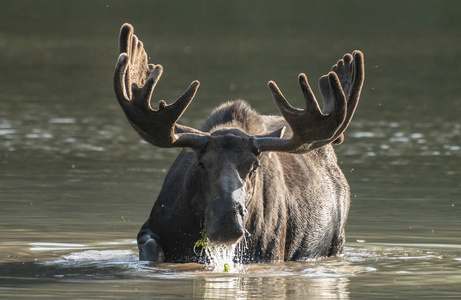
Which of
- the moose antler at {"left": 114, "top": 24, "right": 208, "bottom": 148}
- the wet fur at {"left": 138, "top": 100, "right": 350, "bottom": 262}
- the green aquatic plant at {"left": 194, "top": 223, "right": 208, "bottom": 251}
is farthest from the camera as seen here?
the wet fur at {"left": 138, "top": 100, "right": 350, "bottom": 262}

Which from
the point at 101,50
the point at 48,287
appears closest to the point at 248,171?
the point at 48,287

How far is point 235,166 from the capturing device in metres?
10.7

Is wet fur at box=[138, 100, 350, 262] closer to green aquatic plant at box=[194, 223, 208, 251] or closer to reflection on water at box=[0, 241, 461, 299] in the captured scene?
green aquatic plant at box=[194, 223, 208, 251]

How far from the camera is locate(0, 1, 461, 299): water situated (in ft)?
35.6

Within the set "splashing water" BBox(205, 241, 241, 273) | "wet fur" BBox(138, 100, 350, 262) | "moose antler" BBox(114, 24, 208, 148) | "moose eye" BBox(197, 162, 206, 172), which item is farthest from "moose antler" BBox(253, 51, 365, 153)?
"splashing water" BBox(205, 241, 241, 273)

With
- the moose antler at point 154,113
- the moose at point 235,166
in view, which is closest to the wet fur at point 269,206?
the moose at point 235,166

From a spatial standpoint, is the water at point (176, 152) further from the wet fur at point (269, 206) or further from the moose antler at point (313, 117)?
the moose antler at point (313, 117)

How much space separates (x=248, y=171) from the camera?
10.9 meters

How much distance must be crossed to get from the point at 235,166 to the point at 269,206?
1192mm

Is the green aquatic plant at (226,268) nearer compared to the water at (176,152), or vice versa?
the water at (176,152)

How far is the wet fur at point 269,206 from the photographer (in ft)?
37.3

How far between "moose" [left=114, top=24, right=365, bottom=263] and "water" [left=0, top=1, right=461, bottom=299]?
36 cm

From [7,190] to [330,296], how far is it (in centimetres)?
776

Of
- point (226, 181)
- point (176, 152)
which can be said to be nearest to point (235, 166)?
point (226, 181)
